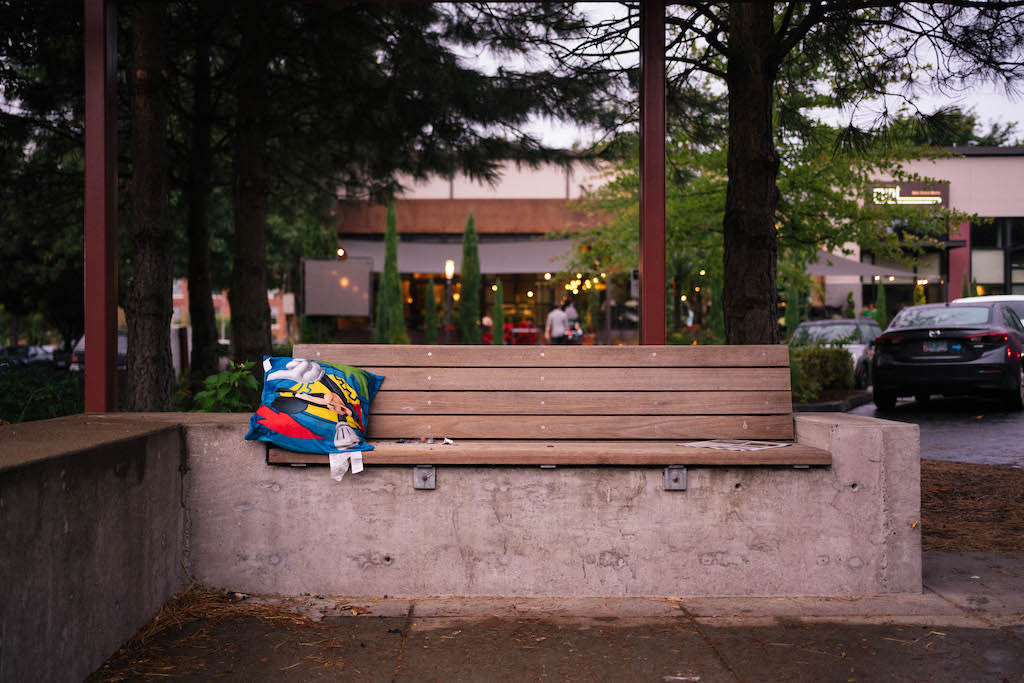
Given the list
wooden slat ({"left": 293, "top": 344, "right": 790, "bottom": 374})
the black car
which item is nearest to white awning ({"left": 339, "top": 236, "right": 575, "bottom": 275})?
the black car

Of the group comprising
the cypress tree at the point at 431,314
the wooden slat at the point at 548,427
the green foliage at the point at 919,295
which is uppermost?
the green foliage at the point at 919,295

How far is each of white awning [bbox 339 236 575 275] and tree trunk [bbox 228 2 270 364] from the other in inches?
621

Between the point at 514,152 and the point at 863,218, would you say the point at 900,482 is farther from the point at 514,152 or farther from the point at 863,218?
the point at 863,218

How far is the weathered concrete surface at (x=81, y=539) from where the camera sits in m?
2.73

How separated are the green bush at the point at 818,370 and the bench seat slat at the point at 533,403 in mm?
8886

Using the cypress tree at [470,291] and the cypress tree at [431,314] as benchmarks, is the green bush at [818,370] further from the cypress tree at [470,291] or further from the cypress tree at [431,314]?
the cypress tree at [431,314]

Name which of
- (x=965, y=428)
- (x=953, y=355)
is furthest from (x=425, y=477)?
(x=953, y=355)

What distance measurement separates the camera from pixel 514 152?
10148 mm

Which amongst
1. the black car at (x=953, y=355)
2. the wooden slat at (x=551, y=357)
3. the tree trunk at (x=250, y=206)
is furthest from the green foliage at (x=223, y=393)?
the black car at (x=953, y=355)

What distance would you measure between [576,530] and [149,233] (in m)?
4.94

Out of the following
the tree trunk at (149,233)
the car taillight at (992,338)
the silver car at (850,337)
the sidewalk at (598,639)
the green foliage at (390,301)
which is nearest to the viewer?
the sidewalk at (598,639)

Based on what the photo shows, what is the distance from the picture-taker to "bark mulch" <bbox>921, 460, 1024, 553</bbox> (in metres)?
5.27

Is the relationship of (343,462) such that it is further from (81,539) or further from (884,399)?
(884,399)

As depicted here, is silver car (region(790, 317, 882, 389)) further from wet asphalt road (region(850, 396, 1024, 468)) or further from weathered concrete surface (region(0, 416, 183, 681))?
weathered concrete surface (region(0, 416, 183, 681))
